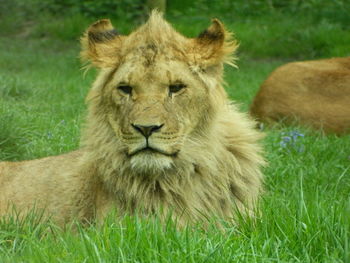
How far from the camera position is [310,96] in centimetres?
828

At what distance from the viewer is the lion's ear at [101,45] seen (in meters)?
4.52

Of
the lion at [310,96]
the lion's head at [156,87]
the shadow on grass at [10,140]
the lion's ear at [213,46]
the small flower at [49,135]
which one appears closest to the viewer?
the lion's head at [156,87]

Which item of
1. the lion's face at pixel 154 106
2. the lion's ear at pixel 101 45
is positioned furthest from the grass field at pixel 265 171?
the lion's ear at pixel 101 45

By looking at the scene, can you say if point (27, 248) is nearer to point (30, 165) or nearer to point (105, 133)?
point (105, 133)

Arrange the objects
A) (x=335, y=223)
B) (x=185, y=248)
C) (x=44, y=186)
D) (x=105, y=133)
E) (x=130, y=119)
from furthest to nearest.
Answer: (x=44, y=186) → (x=105, y=133) → (x=130, y=119) → (x=335, y=223) → (x=185, y=248)

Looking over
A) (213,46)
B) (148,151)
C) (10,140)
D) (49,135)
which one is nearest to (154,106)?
(148,151)

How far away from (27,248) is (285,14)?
45.4 feet

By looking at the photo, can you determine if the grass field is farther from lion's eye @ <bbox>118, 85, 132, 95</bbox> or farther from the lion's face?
lion's eye @ <bbox>118, 85, 132, 95</bbox>

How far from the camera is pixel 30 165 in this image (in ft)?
18.0

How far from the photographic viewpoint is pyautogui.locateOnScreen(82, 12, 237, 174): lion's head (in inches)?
162

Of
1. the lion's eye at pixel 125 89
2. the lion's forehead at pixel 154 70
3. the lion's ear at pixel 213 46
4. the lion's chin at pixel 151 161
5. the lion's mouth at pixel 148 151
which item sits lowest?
the lion's chin at pixel 151 161

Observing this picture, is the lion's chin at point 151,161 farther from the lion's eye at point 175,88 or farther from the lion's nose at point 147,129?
the lion's eye at point 175,88

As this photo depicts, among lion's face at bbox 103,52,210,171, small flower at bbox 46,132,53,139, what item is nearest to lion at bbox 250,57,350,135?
small flower at bbox 46,132,53,139

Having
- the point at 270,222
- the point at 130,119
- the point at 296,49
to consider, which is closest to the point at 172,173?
the point at 130,119
